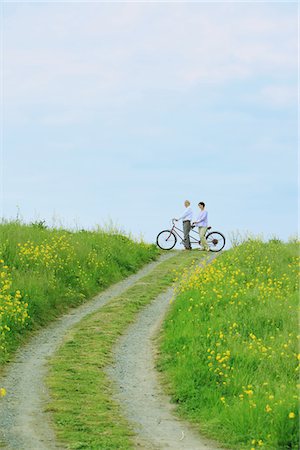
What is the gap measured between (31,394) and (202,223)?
74.3 feet

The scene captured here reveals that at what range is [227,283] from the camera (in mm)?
20844

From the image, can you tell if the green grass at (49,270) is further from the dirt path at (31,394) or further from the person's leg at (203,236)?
the person's leg at (203,236)

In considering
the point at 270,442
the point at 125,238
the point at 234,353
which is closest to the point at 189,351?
the point at 234,353

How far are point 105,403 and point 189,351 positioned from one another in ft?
8.72

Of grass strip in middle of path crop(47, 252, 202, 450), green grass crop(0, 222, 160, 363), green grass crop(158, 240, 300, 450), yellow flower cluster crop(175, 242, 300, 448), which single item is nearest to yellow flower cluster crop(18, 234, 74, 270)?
green grass crop(0, 222, 160, 363)

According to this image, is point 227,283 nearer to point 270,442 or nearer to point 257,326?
point 257,326

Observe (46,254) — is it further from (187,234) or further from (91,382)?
(187,234)

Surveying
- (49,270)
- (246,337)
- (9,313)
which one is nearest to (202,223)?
(49,270)

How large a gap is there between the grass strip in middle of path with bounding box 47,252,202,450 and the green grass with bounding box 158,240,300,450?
53.7 inches

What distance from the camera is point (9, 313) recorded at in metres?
17.7

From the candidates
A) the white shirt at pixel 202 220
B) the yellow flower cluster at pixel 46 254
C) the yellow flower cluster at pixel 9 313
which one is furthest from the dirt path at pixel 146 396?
the white shirt at pixel 202 220

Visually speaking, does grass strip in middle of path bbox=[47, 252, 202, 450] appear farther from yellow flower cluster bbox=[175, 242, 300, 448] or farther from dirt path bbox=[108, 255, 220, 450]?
yellow flower cluster bbox=[175, 242, 300, 448]

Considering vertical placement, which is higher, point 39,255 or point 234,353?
point 39,255

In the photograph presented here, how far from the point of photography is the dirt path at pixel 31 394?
1091 cm
